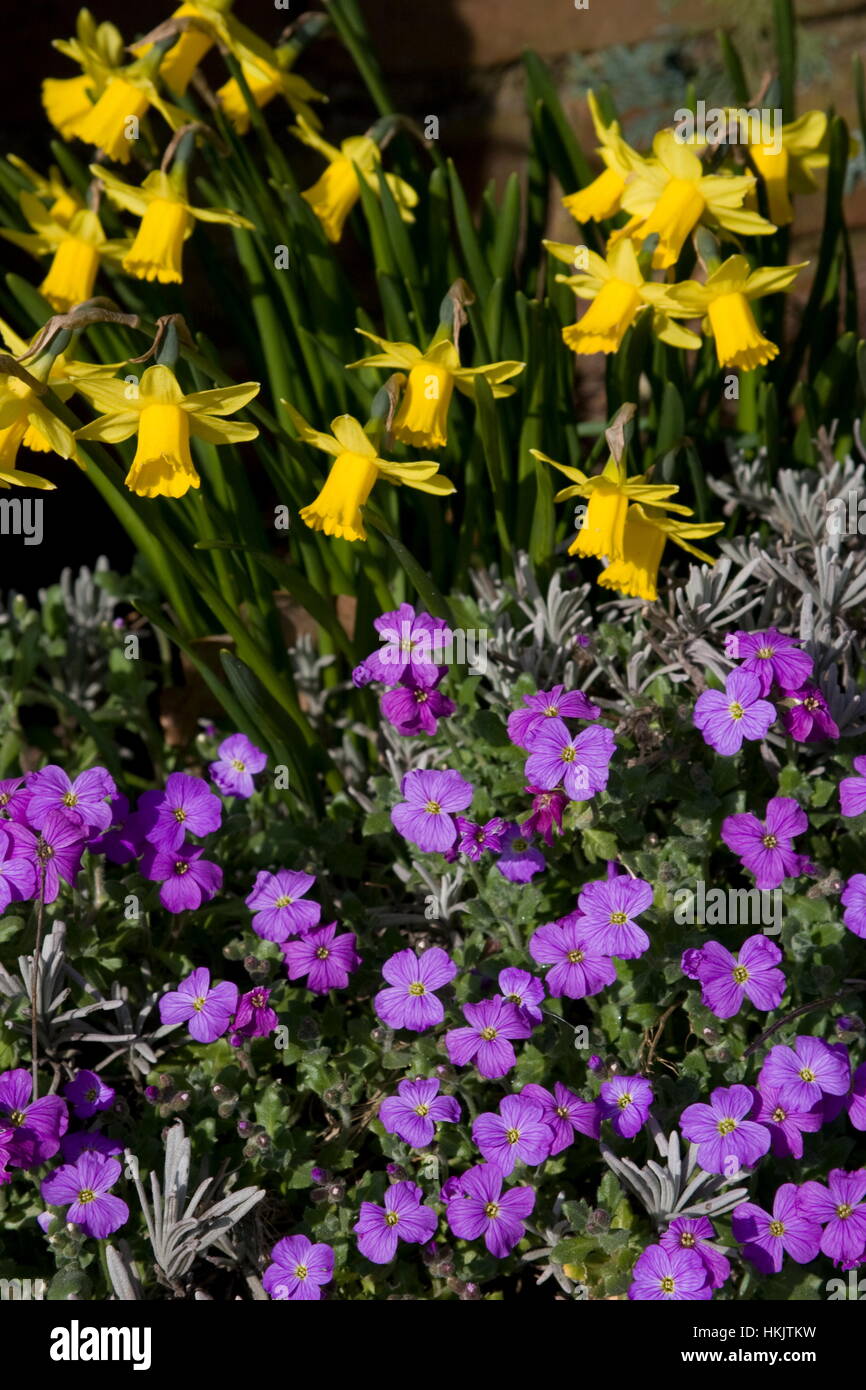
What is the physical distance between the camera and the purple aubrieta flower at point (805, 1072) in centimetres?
116

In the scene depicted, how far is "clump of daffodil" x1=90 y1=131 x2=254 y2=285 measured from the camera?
1463mm

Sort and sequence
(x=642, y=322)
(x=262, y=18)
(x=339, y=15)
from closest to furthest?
(x=642, y=322)
(x=339, y=15)
(x=262, y=18)

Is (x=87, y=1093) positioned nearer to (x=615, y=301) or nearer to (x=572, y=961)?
(x=572, y=961)

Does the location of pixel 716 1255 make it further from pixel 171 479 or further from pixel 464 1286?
pixel 171 479

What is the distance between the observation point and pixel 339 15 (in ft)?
5.28

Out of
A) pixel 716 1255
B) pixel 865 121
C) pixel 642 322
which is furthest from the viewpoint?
pixel 865 121

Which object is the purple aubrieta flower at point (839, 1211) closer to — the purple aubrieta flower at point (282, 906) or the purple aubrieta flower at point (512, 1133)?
the purple aubrieta flower at point (512, 1133)

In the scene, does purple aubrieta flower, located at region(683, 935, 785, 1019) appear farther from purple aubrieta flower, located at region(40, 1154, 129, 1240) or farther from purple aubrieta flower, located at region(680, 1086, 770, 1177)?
purple aubrieta flower, located at region(40, 1154, 129, 1240)

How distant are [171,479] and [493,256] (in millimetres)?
671

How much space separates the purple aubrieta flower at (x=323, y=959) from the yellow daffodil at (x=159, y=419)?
1.60 ft

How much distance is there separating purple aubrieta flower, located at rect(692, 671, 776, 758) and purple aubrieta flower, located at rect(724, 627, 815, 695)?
0.05 feet

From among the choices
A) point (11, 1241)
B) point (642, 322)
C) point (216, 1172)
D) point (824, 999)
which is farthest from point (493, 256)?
point (11, 1241)
